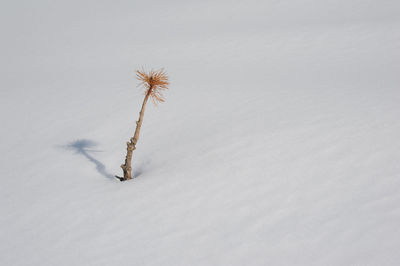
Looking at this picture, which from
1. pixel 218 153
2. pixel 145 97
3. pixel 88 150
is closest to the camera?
pixel 145 97

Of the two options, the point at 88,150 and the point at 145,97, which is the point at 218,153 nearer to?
the point at 145,97

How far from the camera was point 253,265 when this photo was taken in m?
2.94

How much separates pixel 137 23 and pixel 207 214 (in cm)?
1034

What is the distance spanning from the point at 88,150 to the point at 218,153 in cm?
218

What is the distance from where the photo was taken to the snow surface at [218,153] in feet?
10.5

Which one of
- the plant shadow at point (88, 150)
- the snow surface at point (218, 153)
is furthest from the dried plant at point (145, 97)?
the plant shadow at point (88, 150)

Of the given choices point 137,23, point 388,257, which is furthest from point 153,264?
point 137,23

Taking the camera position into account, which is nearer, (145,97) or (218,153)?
(145,97)

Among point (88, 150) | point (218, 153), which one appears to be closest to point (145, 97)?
point (218, 153)

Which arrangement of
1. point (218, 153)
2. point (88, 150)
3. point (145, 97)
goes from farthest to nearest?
point (88, 150), point (218, 153), point (145, 97)

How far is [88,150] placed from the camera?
5.23 metres

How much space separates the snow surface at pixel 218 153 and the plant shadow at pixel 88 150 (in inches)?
1.1

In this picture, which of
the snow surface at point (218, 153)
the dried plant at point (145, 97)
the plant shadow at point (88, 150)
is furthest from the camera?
the plant shadow at point (88, 150)

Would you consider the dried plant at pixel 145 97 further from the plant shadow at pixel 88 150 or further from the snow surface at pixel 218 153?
the plant shadow at pixel 88 150
